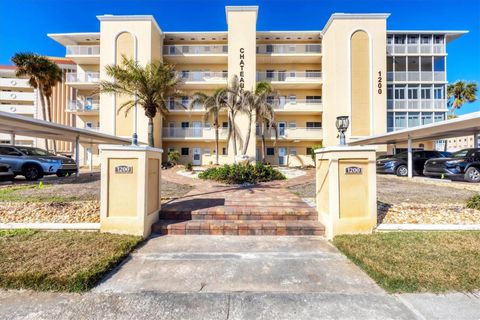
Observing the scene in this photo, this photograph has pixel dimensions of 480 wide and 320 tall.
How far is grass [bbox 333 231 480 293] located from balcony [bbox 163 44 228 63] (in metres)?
22.1

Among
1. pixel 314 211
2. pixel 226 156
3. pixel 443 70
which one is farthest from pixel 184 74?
pixel 443 70

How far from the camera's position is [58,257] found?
3.45m

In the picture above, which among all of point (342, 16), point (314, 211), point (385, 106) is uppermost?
point (342, 16)

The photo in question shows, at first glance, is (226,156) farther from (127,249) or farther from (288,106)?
(127,249)

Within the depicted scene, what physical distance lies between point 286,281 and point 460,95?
38264mm

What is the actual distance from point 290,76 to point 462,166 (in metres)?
16.0

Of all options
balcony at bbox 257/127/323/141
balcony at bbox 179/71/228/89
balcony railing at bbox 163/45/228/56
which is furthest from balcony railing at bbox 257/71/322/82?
balcony at bbox 257/127/323/141

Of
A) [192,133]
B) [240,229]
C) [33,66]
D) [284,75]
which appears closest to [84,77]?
[33,66]

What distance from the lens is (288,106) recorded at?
22188 mm

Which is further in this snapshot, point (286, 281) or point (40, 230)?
point (40, 230)

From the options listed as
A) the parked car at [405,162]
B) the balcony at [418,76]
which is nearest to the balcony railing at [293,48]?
the balcony at [418,76]

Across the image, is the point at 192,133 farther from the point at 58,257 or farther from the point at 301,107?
the point at 58,257

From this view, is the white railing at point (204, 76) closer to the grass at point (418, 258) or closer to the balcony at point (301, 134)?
the balcony at point (301, 134)

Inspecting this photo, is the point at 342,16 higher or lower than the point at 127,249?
higher
